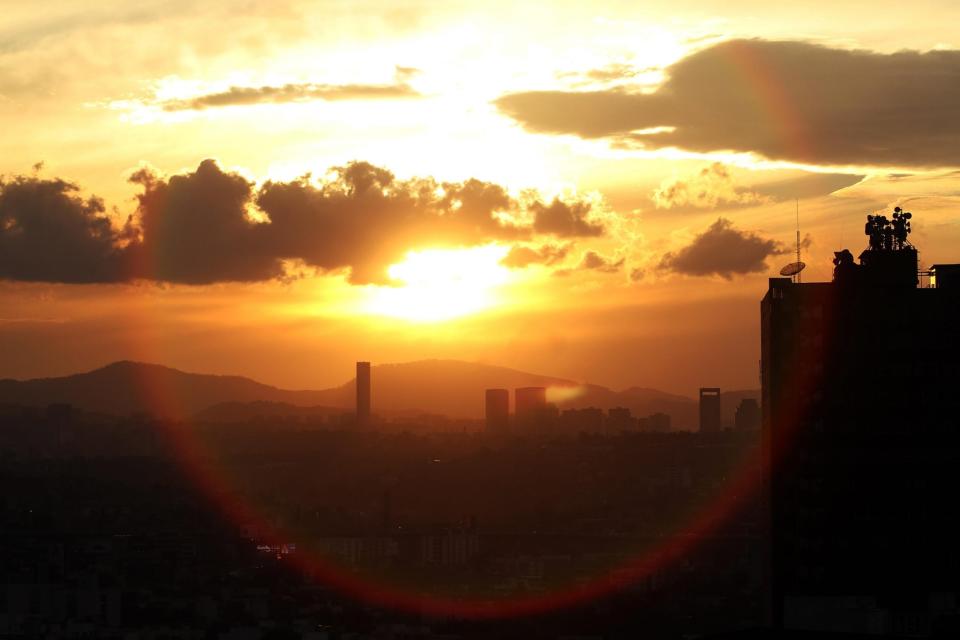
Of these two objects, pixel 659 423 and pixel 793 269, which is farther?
pixel 659 423

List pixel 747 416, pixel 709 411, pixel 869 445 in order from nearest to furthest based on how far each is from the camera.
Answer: pixel 869 445 < pixel 747 416 < pixel 709 411

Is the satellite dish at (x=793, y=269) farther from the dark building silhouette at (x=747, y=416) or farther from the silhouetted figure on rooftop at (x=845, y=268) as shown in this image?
the dark building silhouette at (x=747, y=416)

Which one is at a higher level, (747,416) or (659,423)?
(747,416)

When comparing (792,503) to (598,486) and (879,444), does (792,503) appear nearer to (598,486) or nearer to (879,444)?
(879,444)

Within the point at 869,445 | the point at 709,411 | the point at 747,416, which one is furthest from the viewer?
the point at 709,411

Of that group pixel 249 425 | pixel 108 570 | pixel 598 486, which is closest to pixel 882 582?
pixel 108 570

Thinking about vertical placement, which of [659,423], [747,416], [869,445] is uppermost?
[869,445]

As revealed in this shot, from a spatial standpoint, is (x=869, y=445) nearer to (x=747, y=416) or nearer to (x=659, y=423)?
(x=747, y=416)

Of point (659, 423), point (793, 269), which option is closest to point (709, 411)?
point (659, 423)
